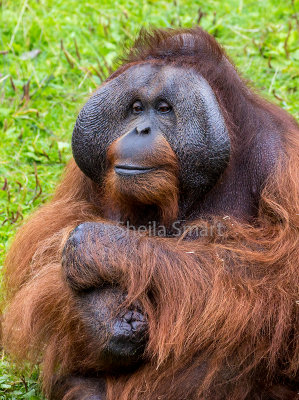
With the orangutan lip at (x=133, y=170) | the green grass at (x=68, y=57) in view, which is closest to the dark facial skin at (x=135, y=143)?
the orangutan lip at (x=133, y=170)

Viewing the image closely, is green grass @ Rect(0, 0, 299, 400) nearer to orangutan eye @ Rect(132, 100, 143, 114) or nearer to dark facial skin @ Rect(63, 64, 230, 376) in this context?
dark facial skin @ Rect(63, 64, 230, 376)

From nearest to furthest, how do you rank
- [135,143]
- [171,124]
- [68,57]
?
[135,143]
[171,124]
[68,57]

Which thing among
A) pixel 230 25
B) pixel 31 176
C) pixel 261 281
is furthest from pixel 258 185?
pixel 230 25

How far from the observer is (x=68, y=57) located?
6.28m

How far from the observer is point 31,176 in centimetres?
545

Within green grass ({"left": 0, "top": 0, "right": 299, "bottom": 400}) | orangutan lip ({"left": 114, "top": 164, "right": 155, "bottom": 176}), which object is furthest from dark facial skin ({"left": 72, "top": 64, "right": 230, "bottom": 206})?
green grass ({"left": 0, "top": 0, "right": 299, "bottom": 400})

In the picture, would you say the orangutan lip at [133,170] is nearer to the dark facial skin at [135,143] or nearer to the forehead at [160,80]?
the dark facial skin at [135,143]

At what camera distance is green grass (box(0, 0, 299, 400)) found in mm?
5570

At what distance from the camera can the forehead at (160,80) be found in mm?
3590

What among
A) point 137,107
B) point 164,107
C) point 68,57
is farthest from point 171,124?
point 68,57

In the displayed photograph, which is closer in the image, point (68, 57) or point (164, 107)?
point (164, 107)

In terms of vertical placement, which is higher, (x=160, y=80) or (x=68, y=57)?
(x=160, y=80)

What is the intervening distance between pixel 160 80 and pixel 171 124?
22 centimetres

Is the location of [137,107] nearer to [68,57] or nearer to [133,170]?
[133,170]
